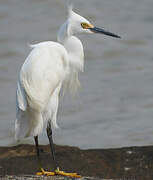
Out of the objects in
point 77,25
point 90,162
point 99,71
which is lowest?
point 90,162

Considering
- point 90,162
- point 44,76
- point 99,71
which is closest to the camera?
point 44,76

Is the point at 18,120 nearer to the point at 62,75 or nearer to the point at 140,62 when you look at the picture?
the point at 62,75

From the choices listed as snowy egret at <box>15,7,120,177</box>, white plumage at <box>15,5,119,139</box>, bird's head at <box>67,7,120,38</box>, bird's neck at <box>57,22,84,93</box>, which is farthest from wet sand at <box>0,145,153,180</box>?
bird's head at <box>67,7,120,38</box>

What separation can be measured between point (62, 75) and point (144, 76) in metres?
5.95

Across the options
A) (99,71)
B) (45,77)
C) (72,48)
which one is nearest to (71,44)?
(72,48)

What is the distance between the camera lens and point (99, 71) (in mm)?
11242

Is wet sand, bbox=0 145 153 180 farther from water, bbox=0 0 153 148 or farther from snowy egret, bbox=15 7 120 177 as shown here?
water, bbox=0 0 153 148

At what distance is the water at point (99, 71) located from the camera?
Answer: 9078 mm

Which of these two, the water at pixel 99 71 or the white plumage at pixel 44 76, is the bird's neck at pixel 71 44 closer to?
the white plumage at pixel 44 76

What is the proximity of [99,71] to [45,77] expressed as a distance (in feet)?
21.4

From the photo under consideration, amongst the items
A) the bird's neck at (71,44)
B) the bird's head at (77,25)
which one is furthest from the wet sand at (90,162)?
the bird's head at (77,25)

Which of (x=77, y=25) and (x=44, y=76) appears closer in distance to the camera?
(x=44, y=76)

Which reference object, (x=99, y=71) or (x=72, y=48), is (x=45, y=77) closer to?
(x=72, y=48)

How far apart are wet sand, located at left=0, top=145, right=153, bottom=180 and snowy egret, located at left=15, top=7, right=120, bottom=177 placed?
54cm
